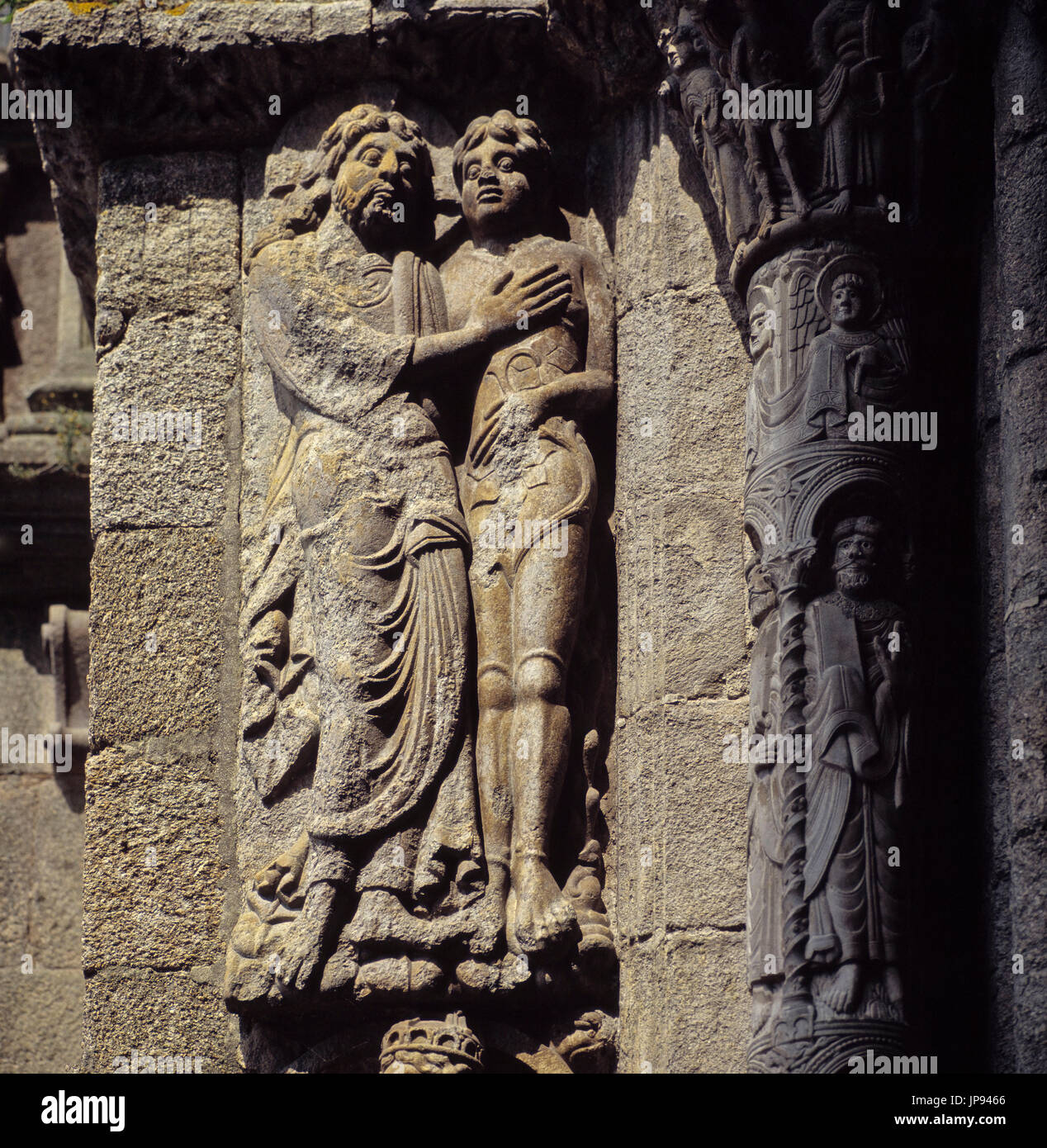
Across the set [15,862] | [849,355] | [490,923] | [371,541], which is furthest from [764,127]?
[15,862]

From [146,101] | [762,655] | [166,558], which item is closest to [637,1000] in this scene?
[762,655]

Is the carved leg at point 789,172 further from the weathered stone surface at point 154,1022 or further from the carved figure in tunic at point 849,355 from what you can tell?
the weathered stone surface at point 154,1022

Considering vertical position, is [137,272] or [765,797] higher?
[137,272]

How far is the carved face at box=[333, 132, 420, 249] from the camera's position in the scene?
6.04m

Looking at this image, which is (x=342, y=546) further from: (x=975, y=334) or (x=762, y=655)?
(x=975, y=334)

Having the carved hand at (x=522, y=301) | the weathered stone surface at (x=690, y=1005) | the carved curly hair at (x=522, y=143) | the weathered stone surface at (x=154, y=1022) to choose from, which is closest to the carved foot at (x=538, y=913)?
the weathered stone surface at (x=690, y=1005)

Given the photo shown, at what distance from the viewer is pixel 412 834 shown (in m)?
5.48

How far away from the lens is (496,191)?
605cm

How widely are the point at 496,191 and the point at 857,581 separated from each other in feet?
5.62

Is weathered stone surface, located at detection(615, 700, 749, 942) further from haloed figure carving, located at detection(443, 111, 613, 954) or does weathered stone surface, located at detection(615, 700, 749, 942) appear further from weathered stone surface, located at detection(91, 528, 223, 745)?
weathered stone surface, located at detection(91, 528, 223, 745)

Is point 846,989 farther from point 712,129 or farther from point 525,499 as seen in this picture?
point 712,129

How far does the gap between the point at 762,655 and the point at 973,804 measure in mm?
625

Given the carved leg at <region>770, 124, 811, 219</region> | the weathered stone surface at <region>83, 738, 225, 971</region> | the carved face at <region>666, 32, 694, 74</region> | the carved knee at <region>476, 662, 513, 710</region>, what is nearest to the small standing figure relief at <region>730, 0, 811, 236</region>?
the carved leg at <region>770, 124, 811, 219</region>

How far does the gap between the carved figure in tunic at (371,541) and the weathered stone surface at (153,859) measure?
281 mm
